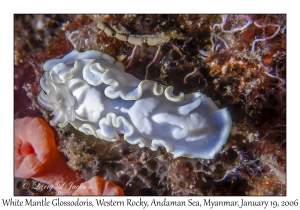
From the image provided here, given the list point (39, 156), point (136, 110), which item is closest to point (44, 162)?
point (39, 156)

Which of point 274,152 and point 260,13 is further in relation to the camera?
point 274,152

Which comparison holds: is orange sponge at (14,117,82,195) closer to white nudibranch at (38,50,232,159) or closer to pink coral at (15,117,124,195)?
pink coral at (15,117,124,195)

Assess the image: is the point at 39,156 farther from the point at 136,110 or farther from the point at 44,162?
the point at 136,110

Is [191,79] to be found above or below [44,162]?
above

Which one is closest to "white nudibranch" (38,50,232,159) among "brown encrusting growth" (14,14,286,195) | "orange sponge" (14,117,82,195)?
"brown encrusting growth" (14,14,286,195)

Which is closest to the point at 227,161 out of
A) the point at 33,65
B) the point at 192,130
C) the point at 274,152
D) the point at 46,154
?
the point at 274,152

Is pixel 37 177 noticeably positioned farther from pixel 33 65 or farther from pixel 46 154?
pixel 33 65
